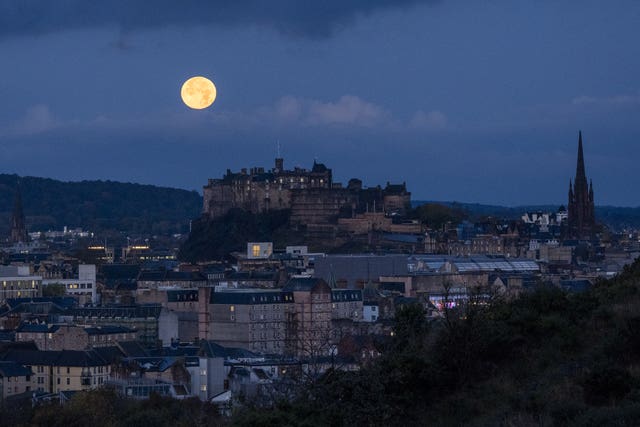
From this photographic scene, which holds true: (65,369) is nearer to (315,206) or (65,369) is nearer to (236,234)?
(236,234)

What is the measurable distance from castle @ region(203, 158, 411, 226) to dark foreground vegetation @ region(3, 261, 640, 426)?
11111 cm

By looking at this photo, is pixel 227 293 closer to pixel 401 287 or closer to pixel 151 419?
pixel 401 287

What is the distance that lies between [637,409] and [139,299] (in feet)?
233

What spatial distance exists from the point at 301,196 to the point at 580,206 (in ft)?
95.9

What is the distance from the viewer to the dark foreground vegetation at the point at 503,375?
18500mm

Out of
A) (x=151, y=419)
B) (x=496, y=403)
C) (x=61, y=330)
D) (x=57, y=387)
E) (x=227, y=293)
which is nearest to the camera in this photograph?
(x=496, y=403)

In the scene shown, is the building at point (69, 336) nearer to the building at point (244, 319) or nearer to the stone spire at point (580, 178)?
the building at point (244, 319)

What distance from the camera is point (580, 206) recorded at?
484 ft

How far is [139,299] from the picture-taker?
285ft

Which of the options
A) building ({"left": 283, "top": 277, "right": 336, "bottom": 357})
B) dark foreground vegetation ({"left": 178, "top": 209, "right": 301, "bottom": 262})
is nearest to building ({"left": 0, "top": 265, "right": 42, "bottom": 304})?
building ({"left": 283, "top": 277, "right": 336, "bottom": 357})

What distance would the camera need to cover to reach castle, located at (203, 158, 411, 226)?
136m

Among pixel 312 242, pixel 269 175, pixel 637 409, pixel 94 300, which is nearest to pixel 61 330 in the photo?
pixel 94 300

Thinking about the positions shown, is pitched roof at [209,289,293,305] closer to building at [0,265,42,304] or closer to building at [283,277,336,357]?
building at [283,277,336,357]


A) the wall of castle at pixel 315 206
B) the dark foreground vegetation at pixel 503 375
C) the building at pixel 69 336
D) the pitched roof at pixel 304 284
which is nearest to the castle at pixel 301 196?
the wall of castle at pixel 315 206
